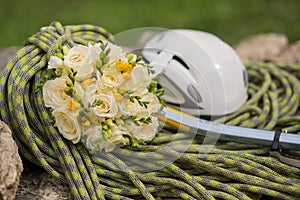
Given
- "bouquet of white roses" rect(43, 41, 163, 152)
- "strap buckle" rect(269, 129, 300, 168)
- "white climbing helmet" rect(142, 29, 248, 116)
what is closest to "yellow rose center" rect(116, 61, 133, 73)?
"bouquet of white roses" rect(43, 41, 163, 152)

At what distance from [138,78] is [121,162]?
0.70ft

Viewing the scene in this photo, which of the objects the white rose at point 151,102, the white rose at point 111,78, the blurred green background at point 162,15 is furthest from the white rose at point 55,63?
the blurred green background at point 162,15

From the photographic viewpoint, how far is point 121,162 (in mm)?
1425

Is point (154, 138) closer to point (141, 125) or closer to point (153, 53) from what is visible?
point (141, 125)

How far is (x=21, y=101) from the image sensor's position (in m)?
1.39

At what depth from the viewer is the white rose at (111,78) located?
1382 mm

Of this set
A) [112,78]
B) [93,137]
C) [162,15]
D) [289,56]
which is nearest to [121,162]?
[93,137]

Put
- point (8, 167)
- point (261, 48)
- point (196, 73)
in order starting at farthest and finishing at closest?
point (261, 48) → point (196, 73) → point (8, 167)

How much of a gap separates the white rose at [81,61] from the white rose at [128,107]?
11 cm

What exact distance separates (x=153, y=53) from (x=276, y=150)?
0.46 meters

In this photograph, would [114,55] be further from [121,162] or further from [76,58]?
[121,162]

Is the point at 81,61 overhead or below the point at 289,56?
below

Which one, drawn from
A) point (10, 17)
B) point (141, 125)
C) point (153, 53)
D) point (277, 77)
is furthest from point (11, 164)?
point (10, 17)

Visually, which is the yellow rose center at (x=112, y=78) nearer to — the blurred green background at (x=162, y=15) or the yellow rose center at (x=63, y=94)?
the yellow rose center at (x=63, y=94)
